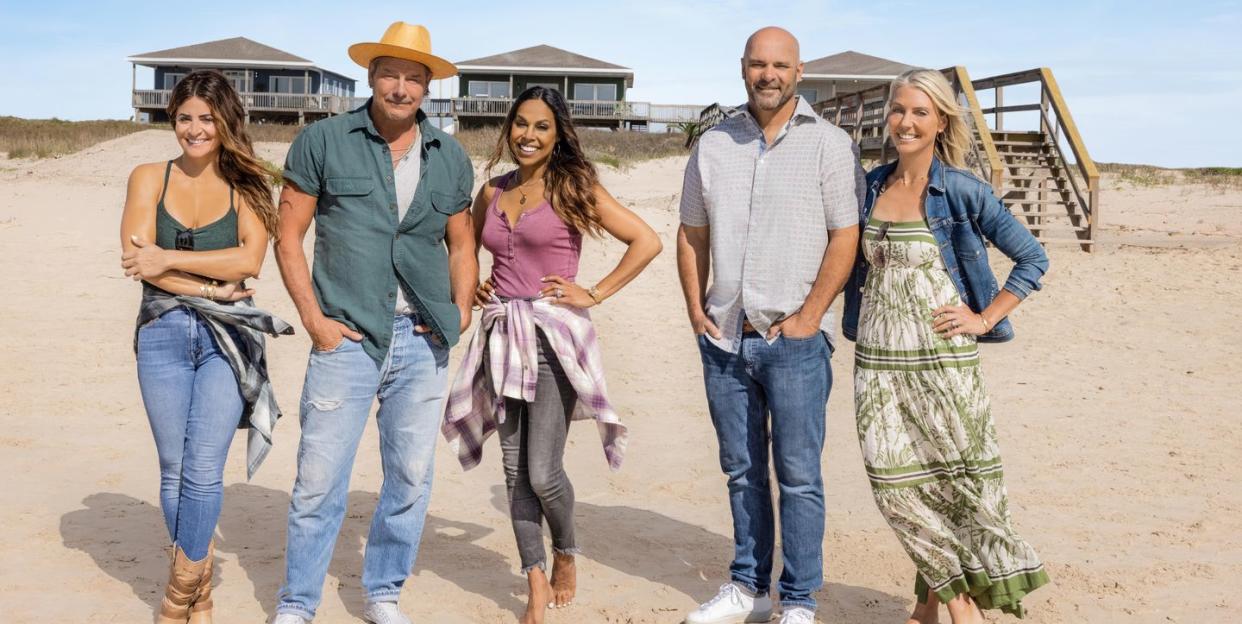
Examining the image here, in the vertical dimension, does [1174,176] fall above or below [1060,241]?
above

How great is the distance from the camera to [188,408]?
3.99 meters

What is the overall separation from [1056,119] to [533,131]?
14.0 m

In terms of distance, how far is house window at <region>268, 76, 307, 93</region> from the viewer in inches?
1734

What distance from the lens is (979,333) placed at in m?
3.93

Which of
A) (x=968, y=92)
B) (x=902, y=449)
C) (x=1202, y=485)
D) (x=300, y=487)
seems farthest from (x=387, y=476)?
(x=968, y=92)

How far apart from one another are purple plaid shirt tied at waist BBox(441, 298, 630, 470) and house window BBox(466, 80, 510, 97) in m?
39.6

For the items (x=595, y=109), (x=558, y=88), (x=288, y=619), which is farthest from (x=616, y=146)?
(x=288, y=619)

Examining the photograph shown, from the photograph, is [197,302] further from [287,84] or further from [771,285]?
[287,84]

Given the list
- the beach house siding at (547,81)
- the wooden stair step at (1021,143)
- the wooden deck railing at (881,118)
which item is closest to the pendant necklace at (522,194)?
the wooden deck railing at (881,118)

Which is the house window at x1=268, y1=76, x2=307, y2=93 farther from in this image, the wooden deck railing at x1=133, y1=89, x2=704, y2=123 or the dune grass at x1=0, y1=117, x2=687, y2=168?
the dune grass at x1=0, y1=117, x2=687, y2=168

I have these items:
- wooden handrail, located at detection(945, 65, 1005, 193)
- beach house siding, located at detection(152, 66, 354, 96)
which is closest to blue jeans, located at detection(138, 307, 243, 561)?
wooden handrail, located at detection(945, 65, 1005, 193)

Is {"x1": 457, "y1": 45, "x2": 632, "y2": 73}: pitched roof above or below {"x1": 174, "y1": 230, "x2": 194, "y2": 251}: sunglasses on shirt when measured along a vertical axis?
above

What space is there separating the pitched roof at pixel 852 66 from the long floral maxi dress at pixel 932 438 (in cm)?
4020

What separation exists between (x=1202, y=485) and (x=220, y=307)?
19.3ft
